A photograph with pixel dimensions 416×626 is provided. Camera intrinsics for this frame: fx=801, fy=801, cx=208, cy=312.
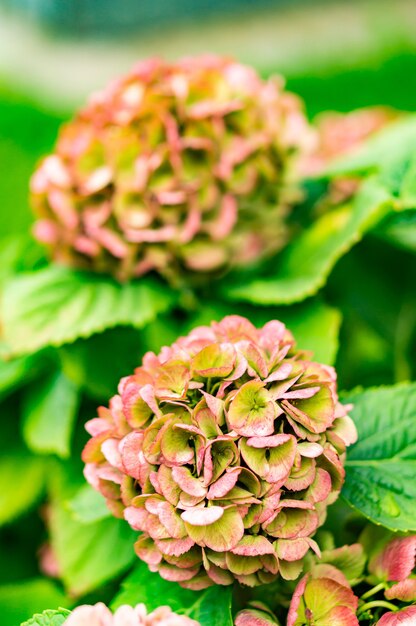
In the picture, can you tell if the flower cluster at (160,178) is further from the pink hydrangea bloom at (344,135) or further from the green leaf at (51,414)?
the pink hydrangea bloom at (344,135)

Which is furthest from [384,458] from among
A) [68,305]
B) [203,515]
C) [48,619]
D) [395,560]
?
[68,305]

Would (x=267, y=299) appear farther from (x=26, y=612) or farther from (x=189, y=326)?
(x=26, y=612)

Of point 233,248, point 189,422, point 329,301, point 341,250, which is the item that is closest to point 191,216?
point 233,248

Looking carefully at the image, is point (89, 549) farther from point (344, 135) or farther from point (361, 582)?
point (344, 135)

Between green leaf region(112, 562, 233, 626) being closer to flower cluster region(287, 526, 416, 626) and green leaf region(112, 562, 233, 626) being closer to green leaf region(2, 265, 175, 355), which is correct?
flower cluster region(287, 526, 416, 626)

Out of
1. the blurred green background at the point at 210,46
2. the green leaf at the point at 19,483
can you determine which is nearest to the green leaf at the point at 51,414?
the green leaf at the point at 19,483
